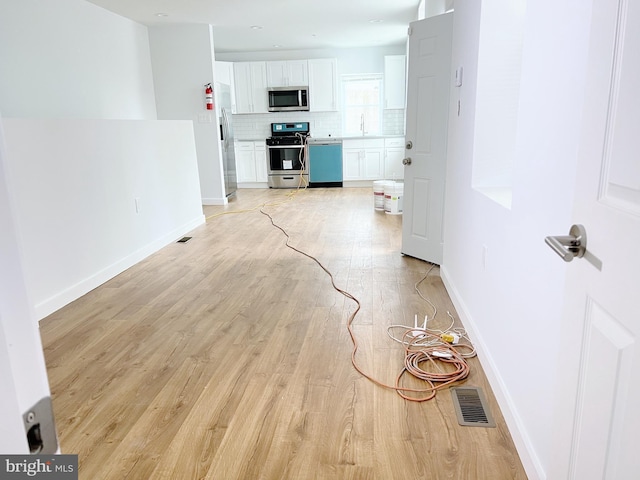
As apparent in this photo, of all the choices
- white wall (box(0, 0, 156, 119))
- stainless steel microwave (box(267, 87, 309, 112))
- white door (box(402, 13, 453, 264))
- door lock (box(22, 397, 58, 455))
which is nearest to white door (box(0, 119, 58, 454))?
door lock (box(22, 397, 58, 455))

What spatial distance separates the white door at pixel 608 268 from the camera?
0.71 meters

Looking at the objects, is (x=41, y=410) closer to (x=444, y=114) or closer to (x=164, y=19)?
(x=444, y=114)

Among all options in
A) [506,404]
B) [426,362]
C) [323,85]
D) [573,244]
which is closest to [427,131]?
[426,362]

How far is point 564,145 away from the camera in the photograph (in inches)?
51.1

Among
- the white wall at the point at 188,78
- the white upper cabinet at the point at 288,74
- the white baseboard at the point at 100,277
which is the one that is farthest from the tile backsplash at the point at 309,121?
the white baseboard at the point at 100,277

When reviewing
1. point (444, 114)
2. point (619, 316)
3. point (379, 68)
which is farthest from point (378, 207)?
point (619, 316)

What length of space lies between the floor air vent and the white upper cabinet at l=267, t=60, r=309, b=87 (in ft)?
24.7

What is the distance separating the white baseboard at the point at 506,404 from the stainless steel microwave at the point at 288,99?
6573 mm

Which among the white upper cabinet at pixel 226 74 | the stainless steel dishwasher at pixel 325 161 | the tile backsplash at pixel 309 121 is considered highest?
the white upper cabinet at pixel 226 74

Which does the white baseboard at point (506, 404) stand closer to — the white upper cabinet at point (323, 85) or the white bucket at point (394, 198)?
the white bucket at point (394, 198)

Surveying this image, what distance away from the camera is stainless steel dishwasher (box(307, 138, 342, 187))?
332 inches

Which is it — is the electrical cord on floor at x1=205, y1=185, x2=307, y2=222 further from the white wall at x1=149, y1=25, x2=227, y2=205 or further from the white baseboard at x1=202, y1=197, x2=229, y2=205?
the white wall at x1=149, y1=25, x2=227, y2=205

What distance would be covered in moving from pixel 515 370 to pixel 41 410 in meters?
1.68

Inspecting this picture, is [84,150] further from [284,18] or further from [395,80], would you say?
[395,80]
